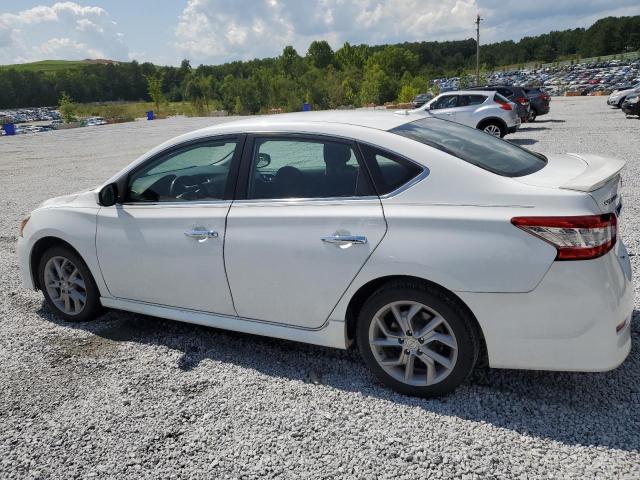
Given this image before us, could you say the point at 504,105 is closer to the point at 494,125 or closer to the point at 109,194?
the point at 494,125

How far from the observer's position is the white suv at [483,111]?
1577 cm

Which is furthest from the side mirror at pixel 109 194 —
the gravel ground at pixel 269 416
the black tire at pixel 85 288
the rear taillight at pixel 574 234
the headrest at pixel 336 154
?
the rear taillight at pixel 574 234

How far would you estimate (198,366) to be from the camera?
146 inches

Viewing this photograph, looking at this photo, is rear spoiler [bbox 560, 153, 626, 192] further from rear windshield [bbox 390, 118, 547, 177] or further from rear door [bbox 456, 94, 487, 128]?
rear door [bbox 456, 94, 487, 128]

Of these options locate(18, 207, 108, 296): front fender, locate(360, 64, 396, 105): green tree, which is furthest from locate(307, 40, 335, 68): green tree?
locate(18, 207, 108, 296): front fender

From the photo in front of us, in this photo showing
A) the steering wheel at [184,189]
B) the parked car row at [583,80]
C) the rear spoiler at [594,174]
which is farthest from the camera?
the parked car row at [583,80]

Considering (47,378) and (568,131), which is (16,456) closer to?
(47,378)

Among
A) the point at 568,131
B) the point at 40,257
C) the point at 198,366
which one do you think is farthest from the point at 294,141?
the point at 568,131

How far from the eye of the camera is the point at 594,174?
3004 millimetres

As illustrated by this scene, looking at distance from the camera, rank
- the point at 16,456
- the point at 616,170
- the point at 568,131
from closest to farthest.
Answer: the point at 16,456 → the point at 616,170 → the point at 568,131

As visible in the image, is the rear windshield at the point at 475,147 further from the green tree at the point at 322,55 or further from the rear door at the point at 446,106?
the green tree at the point at 322,55

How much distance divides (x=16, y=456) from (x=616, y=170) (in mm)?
3678

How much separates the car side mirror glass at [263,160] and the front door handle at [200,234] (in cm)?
53

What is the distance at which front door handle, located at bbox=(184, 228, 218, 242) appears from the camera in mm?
3500
